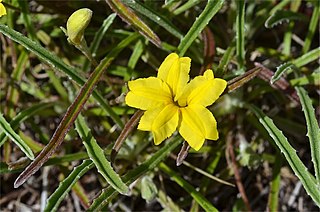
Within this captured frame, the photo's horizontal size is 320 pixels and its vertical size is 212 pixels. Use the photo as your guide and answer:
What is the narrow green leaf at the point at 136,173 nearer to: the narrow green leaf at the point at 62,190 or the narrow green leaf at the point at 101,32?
the narrow green leaf at the point at 62,190

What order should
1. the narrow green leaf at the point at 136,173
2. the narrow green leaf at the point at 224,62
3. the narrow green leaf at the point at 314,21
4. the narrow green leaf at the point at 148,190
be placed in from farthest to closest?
1. the narrow green leaf at the point at 314,21
2. the narrow green leaf at the point at 148,190
3. the narrow green leaf at the point at 224,62
4. the narrow green leaf at the point at 136,173

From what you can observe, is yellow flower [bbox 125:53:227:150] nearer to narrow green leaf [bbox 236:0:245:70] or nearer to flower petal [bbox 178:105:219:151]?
flower petal [bbox 178:105:219:151]

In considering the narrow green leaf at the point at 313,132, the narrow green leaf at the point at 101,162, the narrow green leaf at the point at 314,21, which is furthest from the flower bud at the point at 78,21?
the narrow green leaf at the point at 314,21

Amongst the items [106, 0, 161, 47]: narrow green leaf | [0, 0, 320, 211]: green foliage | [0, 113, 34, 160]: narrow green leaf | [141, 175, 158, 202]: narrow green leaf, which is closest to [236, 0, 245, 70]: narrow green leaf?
[0, 0, 320, 211]: green foliage

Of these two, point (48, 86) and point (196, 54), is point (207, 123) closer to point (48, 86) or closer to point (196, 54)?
point (196, 54)

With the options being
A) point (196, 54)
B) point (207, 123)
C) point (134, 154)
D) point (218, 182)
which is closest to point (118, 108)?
point (134, 154)

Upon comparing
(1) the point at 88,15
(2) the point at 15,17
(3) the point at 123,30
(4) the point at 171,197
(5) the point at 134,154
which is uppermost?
(1) the point at 88,15
